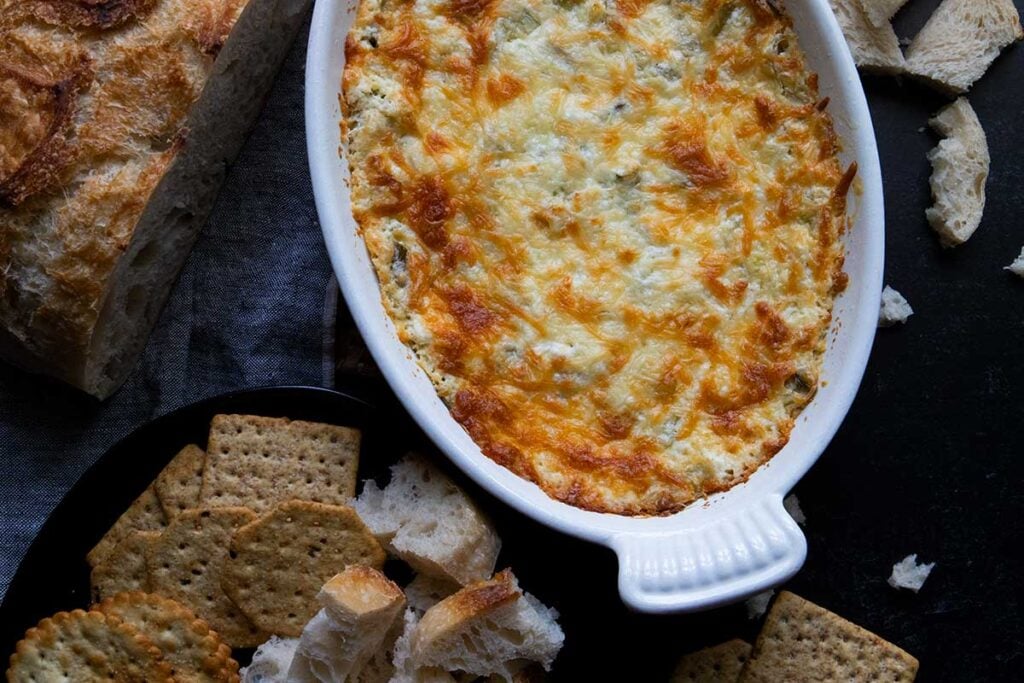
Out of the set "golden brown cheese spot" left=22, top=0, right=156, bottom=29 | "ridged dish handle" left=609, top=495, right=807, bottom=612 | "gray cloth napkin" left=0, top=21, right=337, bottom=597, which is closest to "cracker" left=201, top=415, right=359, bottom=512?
"gray cloth napkin" left=0, top=21, right=337, bottom=597

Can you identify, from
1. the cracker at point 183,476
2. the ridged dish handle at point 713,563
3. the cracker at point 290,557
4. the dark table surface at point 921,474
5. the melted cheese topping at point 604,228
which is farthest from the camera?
the dark table surface at point 921,474

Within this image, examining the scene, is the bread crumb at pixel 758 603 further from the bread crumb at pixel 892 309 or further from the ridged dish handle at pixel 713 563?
the bread crumb at pixel 892 309

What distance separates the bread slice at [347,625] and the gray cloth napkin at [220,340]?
0.74m

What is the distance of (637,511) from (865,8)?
1.64m

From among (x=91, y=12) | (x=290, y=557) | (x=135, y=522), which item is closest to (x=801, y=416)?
(x=290, y=557)

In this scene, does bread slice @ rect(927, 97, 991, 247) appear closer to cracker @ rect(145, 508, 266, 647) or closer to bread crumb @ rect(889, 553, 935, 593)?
bread crumb @ rect(889, 553, 935, 593)

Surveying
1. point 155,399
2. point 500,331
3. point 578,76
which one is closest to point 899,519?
point 500,331

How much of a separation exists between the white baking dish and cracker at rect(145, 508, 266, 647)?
0.66 meters

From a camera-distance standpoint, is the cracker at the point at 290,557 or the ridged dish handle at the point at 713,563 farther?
the cracker at the point at 290,557

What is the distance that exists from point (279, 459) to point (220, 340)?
1.56 ft

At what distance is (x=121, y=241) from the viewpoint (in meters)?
3.04

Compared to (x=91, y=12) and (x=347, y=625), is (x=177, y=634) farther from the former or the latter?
(x=91, y=12)

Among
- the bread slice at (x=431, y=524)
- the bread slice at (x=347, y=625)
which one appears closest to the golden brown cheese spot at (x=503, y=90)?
the bread slice at (x=431, y=524)

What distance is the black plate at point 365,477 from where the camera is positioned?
3.12 meters
